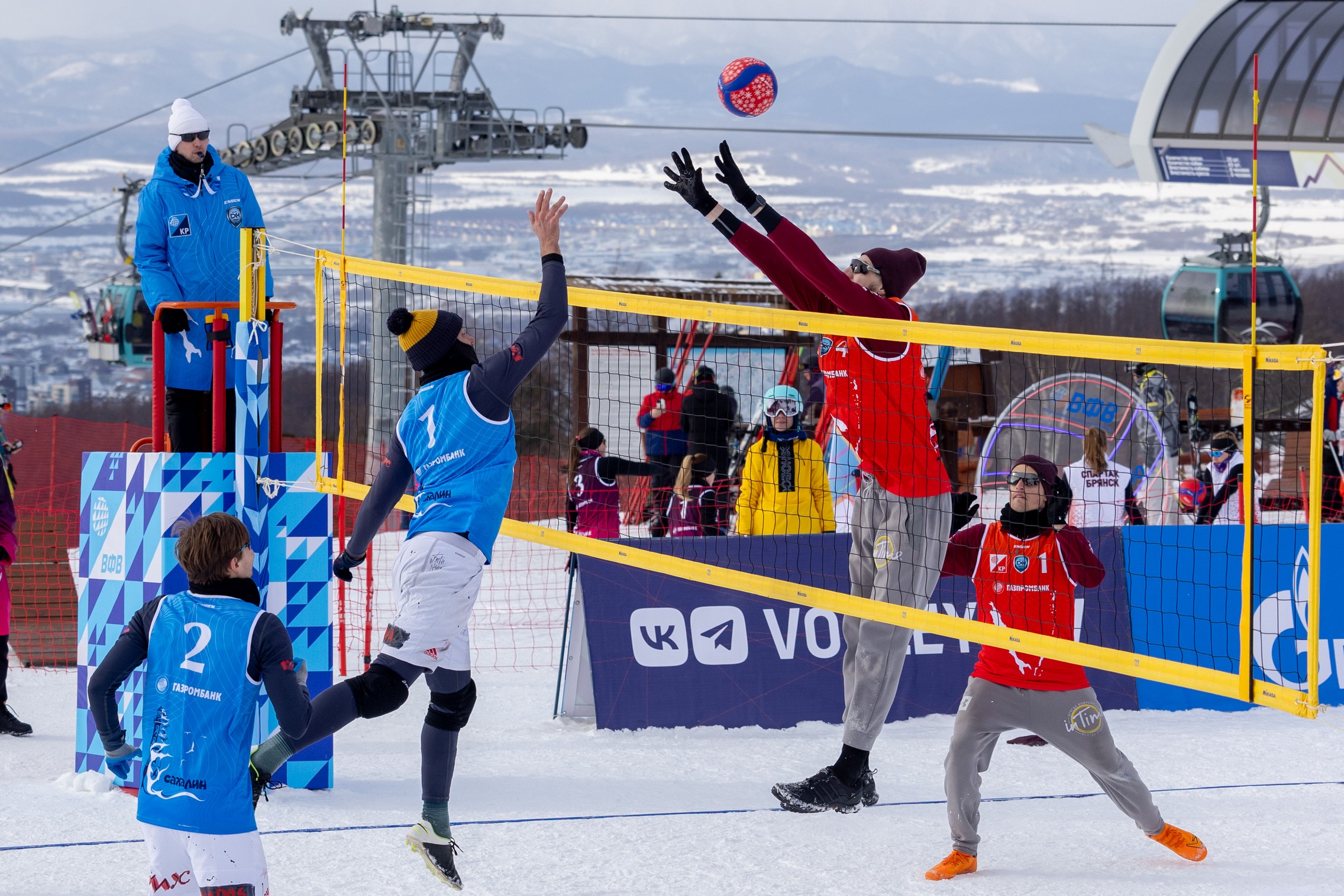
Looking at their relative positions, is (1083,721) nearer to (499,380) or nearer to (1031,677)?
(1031,677)

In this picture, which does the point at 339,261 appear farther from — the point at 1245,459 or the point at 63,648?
the point at 63,648

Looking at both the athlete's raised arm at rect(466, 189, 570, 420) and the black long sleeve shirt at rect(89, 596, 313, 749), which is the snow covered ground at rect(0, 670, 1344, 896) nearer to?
the black long sleeve shirt at rect(89, 596, 313, 749)

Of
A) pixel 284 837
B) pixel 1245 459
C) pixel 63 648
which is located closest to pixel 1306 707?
pixel 1245 459

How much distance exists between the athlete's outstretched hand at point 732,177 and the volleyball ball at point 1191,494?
328 inches

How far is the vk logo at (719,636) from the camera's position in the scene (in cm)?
714

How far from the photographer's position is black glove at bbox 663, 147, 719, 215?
15.4 feet

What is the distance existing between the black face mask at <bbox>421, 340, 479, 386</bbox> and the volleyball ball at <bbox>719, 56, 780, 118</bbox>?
1861 mm

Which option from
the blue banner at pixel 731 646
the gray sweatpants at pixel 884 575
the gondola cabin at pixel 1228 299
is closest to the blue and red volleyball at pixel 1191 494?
the blue banner at pixel 731 646

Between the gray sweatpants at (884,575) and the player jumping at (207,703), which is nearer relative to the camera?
the player jumping at (207,703)

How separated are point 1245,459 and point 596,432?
6.04m

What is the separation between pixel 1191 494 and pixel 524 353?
931 centimetres

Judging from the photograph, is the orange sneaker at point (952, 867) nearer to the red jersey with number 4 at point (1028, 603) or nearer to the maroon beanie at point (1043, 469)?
the red jersey with number 4 at point (1028, 603)

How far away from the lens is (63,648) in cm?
984

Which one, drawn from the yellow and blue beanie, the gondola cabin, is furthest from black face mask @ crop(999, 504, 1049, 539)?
the gondola cabin
